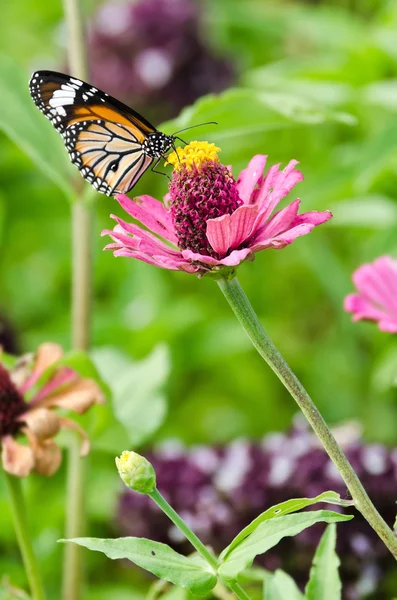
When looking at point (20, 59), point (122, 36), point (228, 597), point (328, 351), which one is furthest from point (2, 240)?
point (228, 597)

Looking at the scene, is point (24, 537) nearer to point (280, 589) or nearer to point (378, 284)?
point (280, 589)

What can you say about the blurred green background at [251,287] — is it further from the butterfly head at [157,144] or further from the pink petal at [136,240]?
the pink petal at [136,240]

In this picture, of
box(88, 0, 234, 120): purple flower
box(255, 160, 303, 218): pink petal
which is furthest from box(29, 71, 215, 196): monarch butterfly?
box(88, 0, 234, 120): purple flower

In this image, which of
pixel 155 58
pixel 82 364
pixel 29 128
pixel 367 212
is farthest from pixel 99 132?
pixel 155 58

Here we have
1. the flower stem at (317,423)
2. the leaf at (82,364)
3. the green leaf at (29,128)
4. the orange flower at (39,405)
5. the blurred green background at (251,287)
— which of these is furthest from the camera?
the blurred green background at (251,287)

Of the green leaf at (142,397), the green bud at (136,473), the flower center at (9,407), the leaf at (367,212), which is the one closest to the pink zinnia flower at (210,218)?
the green bud at (136,473)

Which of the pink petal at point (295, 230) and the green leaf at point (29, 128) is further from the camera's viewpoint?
the green leaf at point (29, 128)

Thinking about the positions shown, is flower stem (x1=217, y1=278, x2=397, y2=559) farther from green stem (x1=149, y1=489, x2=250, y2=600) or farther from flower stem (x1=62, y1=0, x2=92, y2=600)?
flower stem (x1=62, y1=0, x2=92, y2=600)
